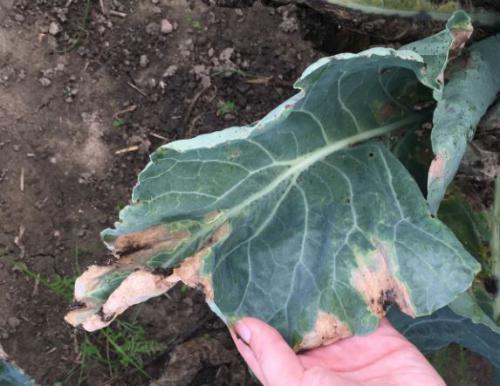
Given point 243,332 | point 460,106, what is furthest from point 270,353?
point 460,106

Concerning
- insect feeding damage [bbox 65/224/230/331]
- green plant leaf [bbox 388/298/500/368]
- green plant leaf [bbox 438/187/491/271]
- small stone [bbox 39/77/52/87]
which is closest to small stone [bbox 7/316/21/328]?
small stone [bbox 39/77/52/87]

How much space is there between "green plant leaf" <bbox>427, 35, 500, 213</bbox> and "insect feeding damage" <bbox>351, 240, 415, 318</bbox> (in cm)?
15

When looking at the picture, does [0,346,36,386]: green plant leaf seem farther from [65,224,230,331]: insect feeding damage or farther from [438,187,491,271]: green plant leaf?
[438,187,491,271]: green plant leaf

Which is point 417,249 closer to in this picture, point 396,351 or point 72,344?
point 396,351

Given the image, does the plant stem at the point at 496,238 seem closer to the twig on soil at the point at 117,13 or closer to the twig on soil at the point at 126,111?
the twig on soil at the point at 126,111

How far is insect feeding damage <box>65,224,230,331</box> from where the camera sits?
49.8 inches

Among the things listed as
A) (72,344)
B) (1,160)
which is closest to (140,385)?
(72,344)

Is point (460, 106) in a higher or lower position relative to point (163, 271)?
higher

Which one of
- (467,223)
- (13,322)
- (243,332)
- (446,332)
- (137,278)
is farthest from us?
(13,322)

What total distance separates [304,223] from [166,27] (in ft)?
3.26

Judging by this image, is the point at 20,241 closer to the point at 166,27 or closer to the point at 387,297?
the point at 166,27

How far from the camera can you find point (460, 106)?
1344mm

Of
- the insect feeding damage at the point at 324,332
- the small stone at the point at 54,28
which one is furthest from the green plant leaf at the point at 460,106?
the small stone at the point at 54,28

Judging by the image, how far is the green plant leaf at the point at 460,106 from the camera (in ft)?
4.03
